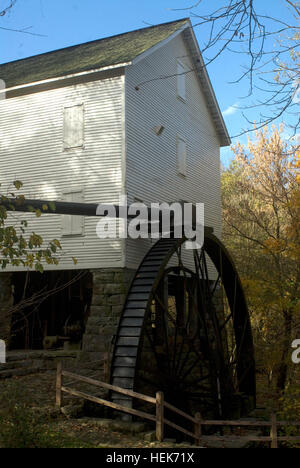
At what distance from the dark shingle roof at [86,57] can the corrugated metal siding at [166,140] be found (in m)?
0.58

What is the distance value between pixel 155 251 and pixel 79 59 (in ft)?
32.4

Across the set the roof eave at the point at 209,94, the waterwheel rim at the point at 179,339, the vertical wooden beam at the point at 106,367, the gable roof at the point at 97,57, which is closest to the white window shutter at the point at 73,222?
the gable roof at the point at 97,57

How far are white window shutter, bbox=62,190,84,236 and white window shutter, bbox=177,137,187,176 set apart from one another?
4.77 meters

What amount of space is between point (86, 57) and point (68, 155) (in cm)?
398

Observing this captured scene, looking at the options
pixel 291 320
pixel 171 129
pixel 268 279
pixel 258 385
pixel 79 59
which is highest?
pixel 79 59

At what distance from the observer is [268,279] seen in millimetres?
21266

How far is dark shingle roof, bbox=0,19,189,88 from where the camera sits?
17.4 m

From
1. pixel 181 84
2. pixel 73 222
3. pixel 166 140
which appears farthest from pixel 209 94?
pixel 73 222

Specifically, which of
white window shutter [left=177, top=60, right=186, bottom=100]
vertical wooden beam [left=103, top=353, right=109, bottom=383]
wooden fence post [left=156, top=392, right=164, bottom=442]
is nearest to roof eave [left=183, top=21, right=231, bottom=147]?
white window shutter [left=177, top=60, right=186, bottom=100]

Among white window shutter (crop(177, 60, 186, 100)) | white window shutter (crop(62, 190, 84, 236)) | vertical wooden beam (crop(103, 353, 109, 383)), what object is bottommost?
vertical wooden beam (crop(103, 353, 109, 383))

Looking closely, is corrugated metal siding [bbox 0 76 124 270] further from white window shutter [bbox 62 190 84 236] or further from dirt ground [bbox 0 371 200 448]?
dirt ground [bbox 0 371 200 448]

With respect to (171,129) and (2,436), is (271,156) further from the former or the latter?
(2,436)

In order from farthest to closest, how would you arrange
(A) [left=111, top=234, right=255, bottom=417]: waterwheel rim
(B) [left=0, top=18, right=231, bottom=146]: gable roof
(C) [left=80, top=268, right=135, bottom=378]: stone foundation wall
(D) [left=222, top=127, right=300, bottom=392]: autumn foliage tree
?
1. (D) [left=222, top=127, right=300, bottom=392]: autumn foliage tree
2. (B) [left=0, top=18, right=231, bottom=146]: gable roof
3. (C) [left=80, top=268, right=135, bottom=378]: stone foundation wall
4. (A) [left=111, top=234, right=255, bottom=417]: waterwheel rim

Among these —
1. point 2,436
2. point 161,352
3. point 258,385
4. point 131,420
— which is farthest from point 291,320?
point 2,436
